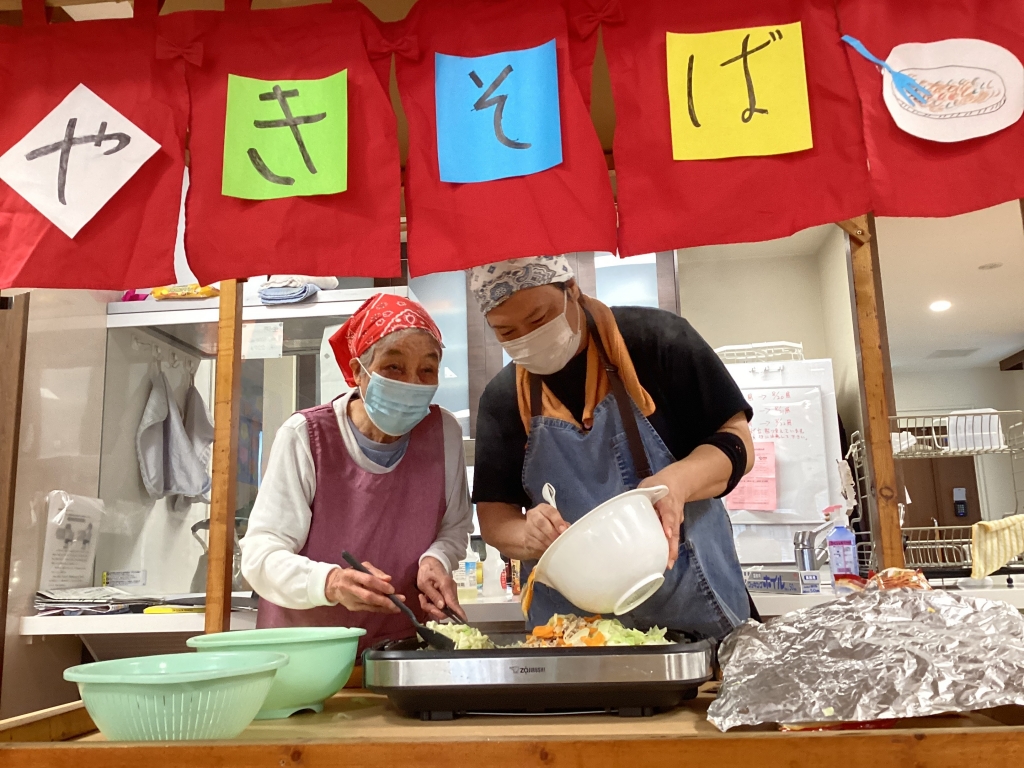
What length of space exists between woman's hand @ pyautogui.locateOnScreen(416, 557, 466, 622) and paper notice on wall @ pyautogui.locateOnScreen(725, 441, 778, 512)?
2.31 m

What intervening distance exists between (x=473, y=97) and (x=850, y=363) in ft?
Answer: 10.9

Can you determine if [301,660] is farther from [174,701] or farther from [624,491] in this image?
[624,491]

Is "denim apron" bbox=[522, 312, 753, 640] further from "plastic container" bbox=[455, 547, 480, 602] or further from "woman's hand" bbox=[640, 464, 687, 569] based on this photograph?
"plastic container" bbox=[455, 547, 480, 602]

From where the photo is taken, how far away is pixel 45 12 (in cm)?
155

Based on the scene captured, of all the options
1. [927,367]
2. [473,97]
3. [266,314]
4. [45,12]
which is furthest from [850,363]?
[927,367]

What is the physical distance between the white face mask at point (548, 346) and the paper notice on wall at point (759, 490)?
219 centimetres

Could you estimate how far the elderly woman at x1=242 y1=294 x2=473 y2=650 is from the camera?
1.87 meters

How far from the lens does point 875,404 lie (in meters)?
1.80

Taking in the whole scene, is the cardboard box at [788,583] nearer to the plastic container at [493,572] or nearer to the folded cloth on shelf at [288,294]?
the plastic container at [493,572]

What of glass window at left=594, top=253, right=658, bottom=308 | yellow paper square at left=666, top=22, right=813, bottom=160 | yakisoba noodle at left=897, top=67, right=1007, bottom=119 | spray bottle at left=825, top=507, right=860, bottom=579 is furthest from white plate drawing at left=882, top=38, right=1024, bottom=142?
glass window at left=594, top=253, right=658, bottom=308

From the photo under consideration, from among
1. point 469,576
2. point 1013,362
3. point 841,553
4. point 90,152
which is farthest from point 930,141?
point 1013,362

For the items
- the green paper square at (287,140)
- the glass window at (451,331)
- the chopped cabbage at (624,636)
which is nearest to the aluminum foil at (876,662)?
the chopped cabbage at (624,636)

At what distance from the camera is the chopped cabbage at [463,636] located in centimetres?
134

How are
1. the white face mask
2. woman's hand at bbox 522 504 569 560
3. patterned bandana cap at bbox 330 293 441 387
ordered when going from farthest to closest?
patterned bandana cap at bbox 330 293 441 387, the white face mask, woman's hand at bbox 522 504 569 560
